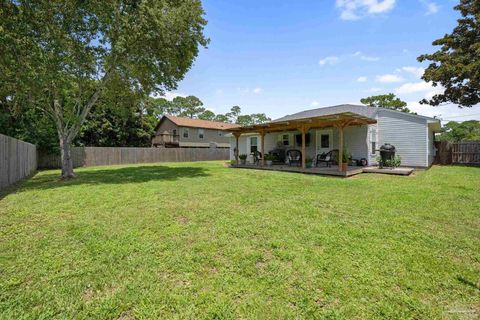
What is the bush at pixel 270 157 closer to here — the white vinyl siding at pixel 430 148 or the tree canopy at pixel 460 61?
the white vinyl siding at pixel 430 148

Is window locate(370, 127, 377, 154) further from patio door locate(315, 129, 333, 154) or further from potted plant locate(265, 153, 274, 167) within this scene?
potted plant locate(265, 153, 274, 167)

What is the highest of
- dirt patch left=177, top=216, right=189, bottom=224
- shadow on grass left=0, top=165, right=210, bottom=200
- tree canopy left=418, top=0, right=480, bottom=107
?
tree canopy left=418, top=0, right=480, bottom=107

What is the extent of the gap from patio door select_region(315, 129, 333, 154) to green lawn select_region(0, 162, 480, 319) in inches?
337

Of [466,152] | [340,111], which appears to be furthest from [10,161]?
[466,152]

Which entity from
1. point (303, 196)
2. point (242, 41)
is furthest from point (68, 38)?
point (303, 196)

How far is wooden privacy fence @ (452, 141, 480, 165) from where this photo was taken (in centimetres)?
1545

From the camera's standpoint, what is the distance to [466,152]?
617 inches

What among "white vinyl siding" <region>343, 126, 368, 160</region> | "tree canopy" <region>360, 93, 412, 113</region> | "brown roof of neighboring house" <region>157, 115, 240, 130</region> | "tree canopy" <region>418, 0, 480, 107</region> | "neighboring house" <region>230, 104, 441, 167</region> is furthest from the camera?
"tree canopy" <region>360, 93, 412, 113</region>

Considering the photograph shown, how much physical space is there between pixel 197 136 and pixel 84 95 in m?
18.4

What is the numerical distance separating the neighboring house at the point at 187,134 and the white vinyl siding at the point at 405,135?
19317 millimetres

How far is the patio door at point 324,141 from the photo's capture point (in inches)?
551

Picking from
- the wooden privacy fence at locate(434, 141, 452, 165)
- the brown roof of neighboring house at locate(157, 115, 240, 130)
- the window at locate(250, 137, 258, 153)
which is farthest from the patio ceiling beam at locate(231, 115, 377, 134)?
the brown roof of neighboring house at locate(157, 115, 240, 130)

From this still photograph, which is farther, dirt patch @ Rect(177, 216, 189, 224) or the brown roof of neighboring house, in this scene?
the brown roof of neighboring house

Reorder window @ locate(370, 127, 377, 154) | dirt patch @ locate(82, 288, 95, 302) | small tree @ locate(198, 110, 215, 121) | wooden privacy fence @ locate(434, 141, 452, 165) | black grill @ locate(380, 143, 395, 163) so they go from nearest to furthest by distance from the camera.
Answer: dirt patch @ locate(82, 288, 95, 302)
black grill @ locate(380, 143, 395, 163)
window @ locate(370, 127, 377, 154)
wooden privacy fence @ locate(434, 141, 452, 165)
small tree @ locate(198, 110, 215, 121)
